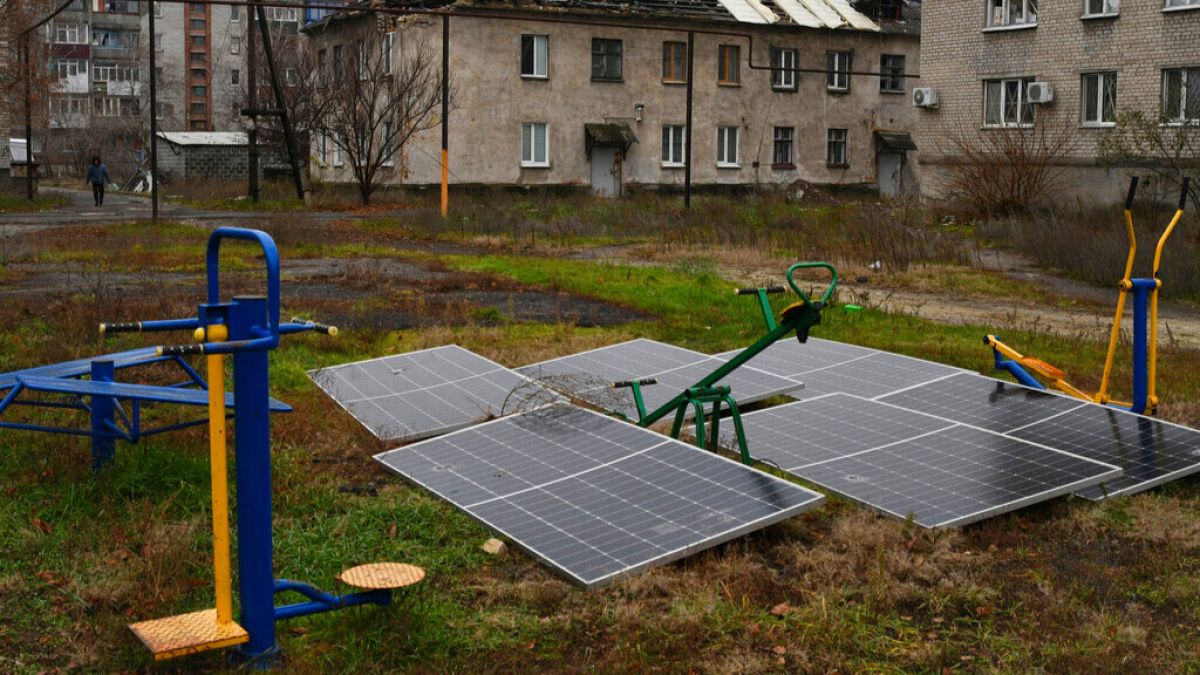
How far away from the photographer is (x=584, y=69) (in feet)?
147

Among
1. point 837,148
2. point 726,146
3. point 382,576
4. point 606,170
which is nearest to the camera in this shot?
point 382,576

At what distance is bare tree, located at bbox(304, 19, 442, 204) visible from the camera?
130 ft

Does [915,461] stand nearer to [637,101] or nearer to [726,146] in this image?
[637,101]

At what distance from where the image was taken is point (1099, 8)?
34125 mm

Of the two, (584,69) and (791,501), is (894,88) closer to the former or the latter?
(584,69)

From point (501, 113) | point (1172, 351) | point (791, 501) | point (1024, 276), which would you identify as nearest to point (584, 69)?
point (501, 113)

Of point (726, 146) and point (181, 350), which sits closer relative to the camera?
point (181, 350)

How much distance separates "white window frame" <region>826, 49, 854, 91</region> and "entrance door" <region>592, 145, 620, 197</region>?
958cm

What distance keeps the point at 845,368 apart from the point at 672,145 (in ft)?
126

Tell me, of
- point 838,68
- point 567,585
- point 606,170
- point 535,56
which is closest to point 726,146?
point 606,170

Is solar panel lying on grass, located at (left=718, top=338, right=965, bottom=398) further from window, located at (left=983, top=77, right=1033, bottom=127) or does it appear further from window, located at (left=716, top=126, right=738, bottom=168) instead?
window, located at (left=716, top=126, right=738, bottom=168)

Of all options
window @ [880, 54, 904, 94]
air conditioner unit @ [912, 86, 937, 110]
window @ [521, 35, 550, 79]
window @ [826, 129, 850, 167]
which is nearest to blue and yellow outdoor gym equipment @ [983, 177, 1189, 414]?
air conditioner unit @ [912, 86, 937, 110]

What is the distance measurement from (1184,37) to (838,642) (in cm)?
3133

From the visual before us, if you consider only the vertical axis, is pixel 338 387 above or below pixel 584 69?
below
